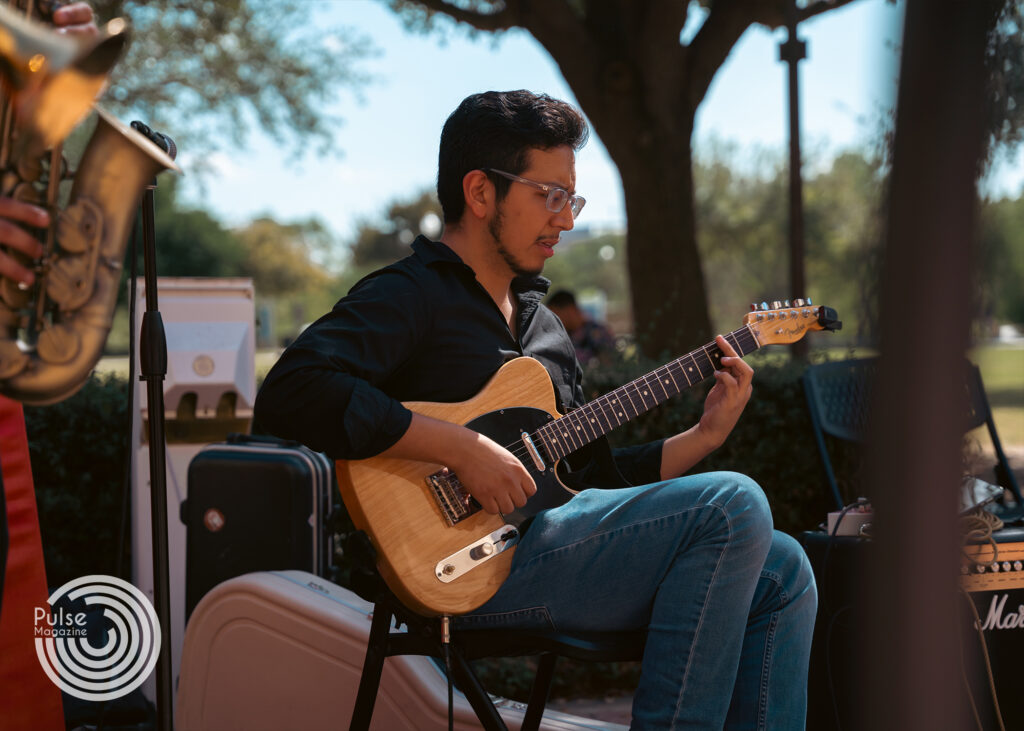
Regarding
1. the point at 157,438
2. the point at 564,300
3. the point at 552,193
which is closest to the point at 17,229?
the point at 157,438

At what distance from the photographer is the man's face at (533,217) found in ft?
7.20

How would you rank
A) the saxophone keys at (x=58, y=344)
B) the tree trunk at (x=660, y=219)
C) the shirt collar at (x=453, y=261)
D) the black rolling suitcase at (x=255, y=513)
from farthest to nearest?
1. the tree trunk at (x=660, y=219)
2. the black rolling suitcase at (x=255, y=513)
3. the shirt collar at (x=453, y=261)
4. the saxophone keys at (x=58, y=344)

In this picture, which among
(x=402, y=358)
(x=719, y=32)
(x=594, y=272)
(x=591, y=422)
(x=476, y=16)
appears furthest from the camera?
(x=594, y=272)

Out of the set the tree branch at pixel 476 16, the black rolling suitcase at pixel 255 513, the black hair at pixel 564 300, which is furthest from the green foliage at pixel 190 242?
the black rolling suitcase at pixel 255 513

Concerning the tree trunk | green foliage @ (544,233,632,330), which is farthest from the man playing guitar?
green foliage @ (544,233,632,330)

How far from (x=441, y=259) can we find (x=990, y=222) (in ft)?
5.61

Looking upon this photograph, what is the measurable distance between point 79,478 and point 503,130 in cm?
260

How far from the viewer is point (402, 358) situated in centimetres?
204

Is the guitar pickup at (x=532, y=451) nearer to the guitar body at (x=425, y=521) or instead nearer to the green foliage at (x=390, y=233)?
the guitar body at (x=425, y=521)

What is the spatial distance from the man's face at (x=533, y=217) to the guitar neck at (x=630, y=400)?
0.37 meters

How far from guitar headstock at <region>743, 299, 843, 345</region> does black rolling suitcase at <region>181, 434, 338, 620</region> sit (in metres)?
1.52

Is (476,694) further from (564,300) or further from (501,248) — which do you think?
(564,300)

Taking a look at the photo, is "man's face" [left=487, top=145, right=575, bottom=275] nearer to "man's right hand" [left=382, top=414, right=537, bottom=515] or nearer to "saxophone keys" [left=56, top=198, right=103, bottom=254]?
"man's right hand" [left=382, top=414, right=537, bottom=515]

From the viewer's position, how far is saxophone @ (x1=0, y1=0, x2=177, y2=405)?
1470mm
